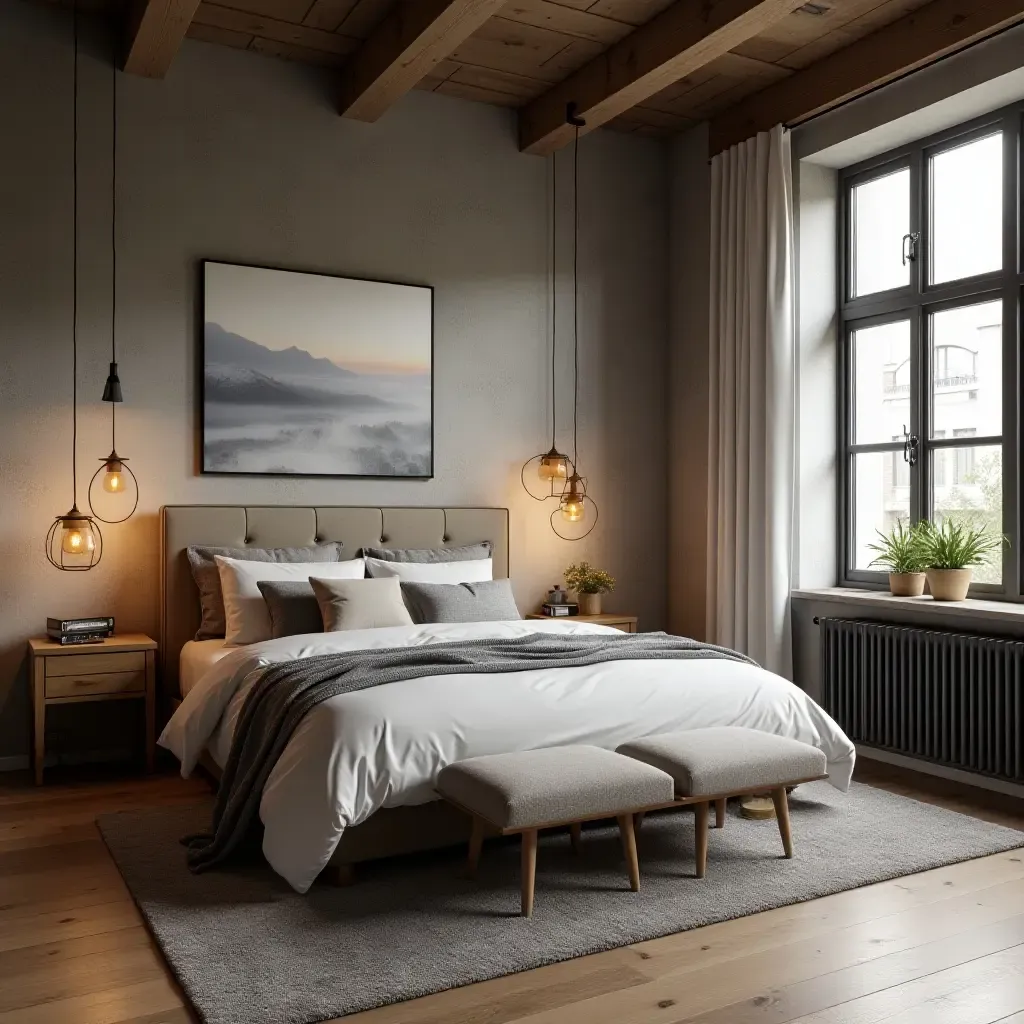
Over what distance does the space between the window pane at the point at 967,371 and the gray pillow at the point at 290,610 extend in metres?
3.00

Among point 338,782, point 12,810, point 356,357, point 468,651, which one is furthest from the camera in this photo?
point 356,357

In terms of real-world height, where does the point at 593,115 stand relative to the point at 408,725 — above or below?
above

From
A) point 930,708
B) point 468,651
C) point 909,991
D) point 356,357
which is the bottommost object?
point 909,991

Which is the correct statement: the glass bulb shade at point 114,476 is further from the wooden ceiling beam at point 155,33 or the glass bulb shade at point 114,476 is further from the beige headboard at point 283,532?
the wooden ceiling beam at point 155,33

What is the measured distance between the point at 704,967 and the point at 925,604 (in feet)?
8.01

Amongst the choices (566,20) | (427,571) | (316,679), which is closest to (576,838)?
(316,679)

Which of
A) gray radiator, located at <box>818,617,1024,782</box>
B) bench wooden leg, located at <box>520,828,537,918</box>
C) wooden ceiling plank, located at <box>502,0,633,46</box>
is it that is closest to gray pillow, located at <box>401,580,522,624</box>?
gray radiator, located at <box>818,617,1024,782</box>

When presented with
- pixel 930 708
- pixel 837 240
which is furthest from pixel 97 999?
pixel 837 240

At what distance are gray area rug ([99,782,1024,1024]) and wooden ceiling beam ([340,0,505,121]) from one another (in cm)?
315

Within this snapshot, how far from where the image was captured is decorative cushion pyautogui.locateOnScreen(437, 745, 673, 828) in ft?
9.29

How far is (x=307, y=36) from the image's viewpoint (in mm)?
4832

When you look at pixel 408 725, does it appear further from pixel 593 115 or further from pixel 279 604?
pixel 593 115

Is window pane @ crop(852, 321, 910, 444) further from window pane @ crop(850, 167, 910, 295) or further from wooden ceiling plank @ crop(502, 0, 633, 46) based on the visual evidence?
wooden ceiling plank @ crop(502, 0, 633, 46)

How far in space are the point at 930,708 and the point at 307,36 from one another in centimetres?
410
